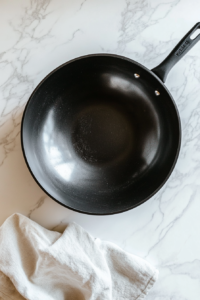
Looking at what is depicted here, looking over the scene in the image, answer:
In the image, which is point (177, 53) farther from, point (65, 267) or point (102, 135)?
point (65, 267)

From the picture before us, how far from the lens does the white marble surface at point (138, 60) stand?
93cm

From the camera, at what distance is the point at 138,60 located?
0.94 metres

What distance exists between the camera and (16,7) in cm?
93

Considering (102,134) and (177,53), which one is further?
(102,134)

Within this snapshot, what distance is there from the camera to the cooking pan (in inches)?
35.5

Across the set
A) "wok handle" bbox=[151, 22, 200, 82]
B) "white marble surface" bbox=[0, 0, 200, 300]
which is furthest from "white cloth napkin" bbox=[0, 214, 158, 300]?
"wok handle" bbox=[151, 22, 200, 82]

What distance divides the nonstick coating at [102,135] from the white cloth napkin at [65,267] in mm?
127

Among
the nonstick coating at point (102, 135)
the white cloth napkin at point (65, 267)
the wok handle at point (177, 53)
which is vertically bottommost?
the white cloth napkin at point (65, 267)

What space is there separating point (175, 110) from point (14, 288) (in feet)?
2.33

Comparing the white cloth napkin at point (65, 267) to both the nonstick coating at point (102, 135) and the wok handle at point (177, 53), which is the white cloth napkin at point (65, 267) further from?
the wok handle at point (177, 53)

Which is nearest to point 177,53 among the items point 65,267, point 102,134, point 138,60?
point 138,60

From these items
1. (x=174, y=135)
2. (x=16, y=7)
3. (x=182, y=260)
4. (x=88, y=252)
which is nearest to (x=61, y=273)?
(x=88, y=252)

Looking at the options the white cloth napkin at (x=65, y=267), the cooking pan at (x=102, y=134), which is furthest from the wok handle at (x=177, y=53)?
the white cloth napkin at (x=65, y=267)

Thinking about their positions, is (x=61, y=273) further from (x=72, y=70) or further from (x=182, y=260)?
(x=72, y=70)
